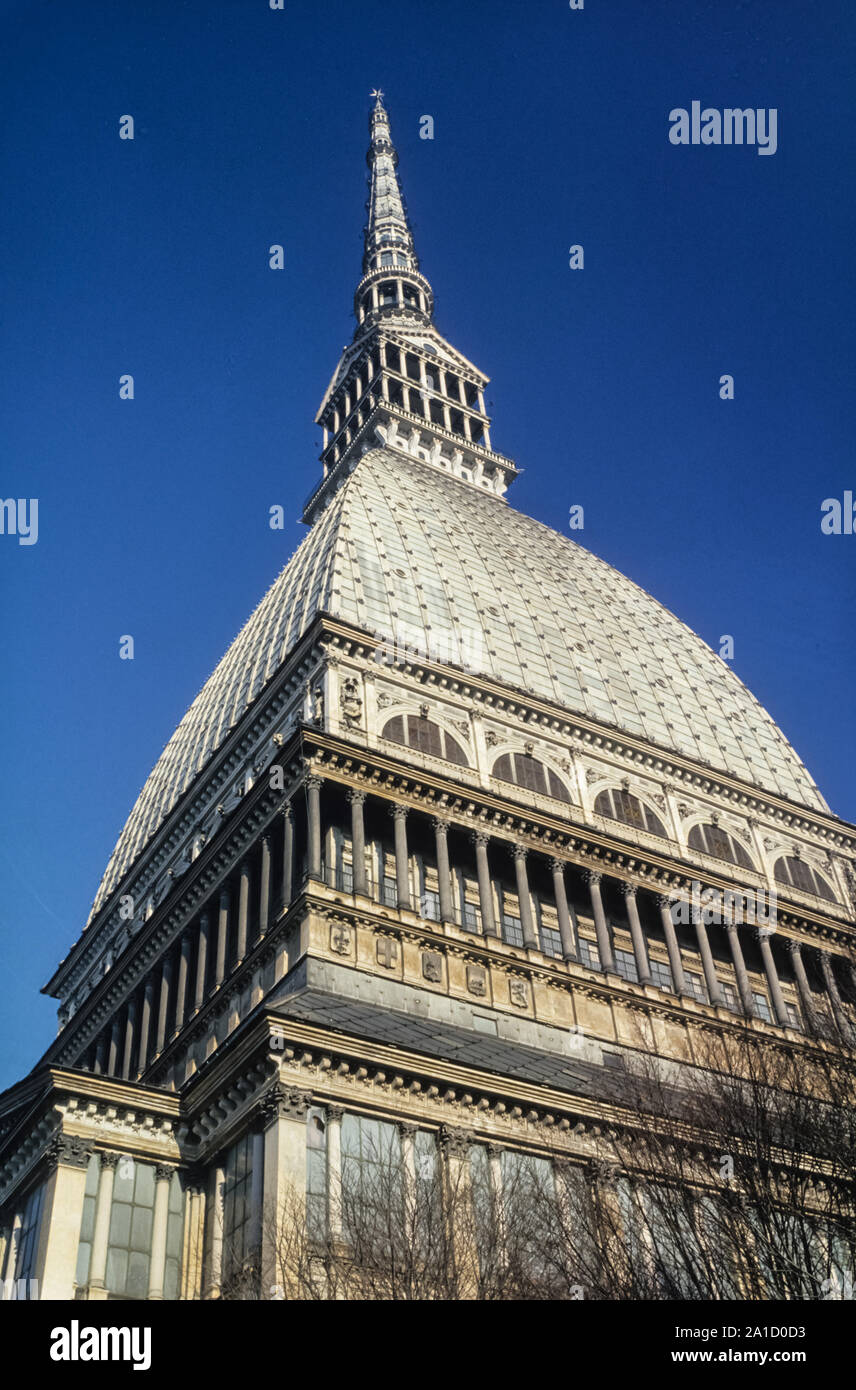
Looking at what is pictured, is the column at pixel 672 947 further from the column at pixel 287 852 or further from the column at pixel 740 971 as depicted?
the column at pixel 287 852

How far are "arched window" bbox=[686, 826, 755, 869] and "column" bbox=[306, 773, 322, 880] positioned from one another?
19.7 meters

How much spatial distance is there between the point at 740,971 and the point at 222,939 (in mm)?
19048

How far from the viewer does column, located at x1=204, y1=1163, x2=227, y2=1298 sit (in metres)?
32.0

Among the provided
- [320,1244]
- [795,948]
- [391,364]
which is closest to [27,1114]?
[320,1244]

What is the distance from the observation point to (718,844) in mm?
57812

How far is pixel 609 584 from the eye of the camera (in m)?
79.8

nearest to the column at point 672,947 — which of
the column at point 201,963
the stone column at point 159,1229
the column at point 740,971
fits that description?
the column at point 740,971

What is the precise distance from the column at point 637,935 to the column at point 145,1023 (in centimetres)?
1849

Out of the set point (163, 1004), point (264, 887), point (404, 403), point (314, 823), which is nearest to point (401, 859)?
point (314, 823)

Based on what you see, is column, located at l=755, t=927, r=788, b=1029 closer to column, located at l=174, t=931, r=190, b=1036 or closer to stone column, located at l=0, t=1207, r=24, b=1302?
column, located at l=174, t=931, r=190, b=1036

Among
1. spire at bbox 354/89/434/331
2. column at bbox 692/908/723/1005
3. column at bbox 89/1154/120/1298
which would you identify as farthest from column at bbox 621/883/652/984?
spire at bbox 354/89/434/331

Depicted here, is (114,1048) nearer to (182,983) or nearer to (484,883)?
(182,983)

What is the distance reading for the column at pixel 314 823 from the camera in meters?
41.6
